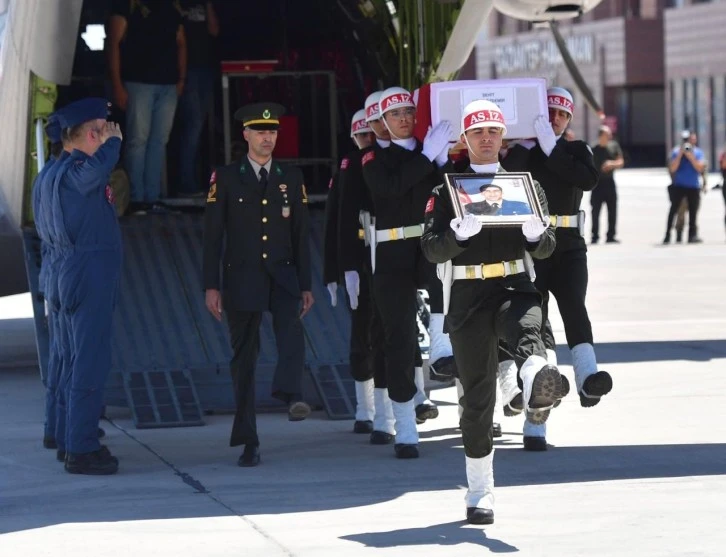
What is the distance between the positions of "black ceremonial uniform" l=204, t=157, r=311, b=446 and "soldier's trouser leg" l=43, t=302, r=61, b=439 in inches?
38.3

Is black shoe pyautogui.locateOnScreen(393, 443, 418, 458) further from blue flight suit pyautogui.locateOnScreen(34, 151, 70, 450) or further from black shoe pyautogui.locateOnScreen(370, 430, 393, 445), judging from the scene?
blue flight suit pyautogui.locateOnScreen(34, 151, 70, 450)

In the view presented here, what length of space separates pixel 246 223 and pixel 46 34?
2.70 m

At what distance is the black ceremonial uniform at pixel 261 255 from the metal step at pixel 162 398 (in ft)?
4.42

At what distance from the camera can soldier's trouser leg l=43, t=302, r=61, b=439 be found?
923 cm

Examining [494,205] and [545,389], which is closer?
[545,389]

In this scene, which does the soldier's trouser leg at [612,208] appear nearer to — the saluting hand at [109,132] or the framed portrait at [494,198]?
the saluting hand at [109,132]

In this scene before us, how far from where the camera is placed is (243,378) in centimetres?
898

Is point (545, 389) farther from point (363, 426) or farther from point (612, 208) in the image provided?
point (612, 208)

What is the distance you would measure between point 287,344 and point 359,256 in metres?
0.77

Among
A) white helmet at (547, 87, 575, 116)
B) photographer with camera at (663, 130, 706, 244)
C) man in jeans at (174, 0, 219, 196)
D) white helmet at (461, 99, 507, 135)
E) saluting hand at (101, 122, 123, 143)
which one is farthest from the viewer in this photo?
photographer with camera at (663, 130, 706, 244)

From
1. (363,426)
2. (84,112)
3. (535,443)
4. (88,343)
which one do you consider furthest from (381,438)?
(84,112)

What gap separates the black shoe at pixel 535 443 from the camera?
920 centimetres

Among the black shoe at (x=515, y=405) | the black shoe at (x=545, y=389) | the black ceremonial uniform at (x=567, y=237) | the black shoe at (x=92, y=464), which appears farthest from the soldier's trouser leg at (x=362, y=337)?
the black shoe at (x=545, y=389)

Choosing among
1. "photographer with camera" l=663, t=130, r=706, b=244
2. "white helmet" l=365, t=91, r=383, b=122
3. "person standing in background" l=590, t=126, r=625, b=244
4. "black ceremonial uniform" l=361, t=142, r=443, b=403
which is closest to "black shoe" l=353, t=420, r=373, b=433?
"black ceremonial uniform" l=361, t=142, r=443, b=403
